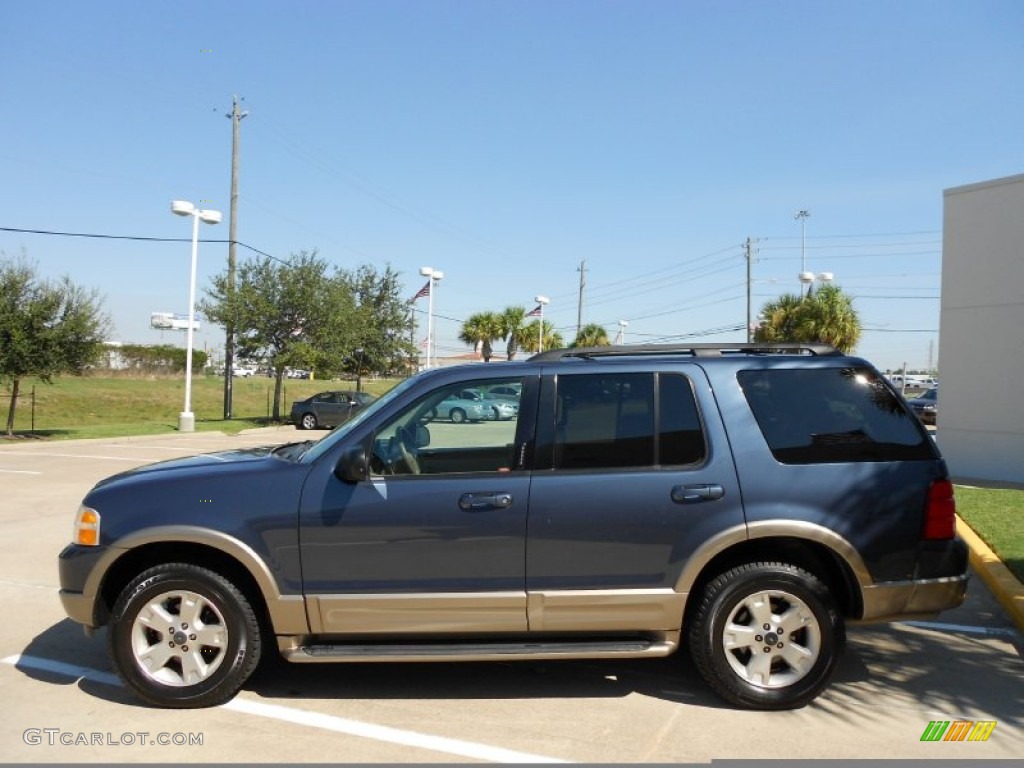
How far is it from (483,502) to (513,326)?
2020 inches

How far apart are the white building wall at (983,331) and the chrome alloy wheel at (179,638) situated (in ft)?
41.7

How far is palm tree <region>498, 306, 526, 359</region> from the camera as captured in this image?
55.2 m

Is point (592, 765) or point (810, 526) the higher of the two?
point (810, 526)

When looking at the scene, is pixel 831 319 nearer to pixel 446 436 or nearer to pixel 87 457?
pixel 87 457

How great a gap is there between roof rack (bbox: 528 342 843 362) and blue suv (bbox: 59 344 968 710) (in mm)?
316

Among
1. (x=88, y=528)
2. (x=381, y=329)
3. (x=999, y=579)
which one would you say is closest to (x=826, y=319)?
(x=381, y=329)

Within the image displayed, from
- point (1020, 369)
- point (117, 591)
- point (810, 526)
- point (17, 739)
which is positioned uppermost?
point (1020, 369)

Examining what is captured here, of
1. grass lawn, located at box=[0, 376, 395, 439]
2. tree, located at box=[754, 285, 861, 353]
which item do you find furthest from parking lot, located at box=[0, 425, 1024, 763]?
tree, located at box=[754, 285, 861, 353]

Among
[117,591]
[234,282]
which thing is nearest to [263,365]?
[234,282]

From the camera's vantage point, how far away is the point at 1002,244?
12.7 metres

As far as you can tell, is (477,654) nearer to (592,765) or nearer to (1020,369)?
(592,765)

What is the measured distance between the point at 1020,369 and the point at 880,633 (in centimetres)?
901

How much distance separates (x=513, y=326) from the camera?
55250mm

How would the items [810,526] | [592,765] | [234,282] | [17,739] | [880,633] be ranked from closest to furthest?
[592,765]
[17,739]
[810,526]
[880,633]
[234,282]
